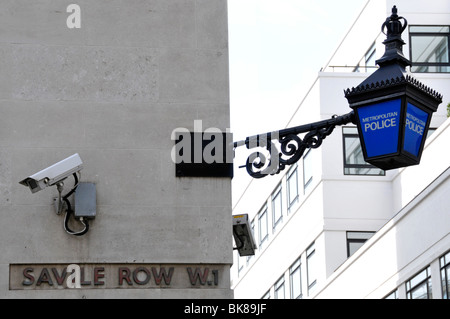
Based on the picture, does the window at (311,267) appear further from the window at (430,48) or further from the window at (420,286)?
the window at (420,286)

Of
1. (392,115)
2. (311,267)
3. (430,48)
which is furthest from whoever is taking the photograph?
(311,267)

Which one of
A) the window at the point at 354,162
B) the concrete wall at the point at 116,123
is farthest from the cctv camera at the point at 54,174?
the window at the point at 354,162

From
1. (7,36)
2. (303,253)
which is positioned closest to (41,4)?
(7,36)

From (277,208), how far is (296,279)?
154 inches

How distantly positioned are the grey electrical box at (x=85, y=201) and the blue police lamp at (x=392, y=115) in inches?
108

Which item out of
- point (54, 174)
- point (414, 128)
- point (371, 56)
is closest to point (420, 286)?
point (371, 56)

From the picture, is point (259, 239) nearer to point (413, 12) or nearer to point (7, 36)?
point (413, 12)

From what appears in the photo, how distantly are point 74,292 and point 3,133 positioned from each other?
180 centimetres

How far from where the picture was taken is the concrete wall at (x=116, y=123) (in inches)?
468

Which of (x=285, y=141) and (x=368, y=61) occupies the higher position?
(x=368, y=61)

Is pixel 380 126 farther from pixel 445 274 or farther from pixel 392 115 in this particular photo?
pixel 445 274

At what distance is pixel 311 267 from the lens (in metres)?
40.6

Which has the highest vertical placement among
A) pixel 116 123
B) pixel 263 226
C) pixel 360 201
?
pixel 263 226

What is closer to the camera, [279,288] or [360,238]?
[360,238]
